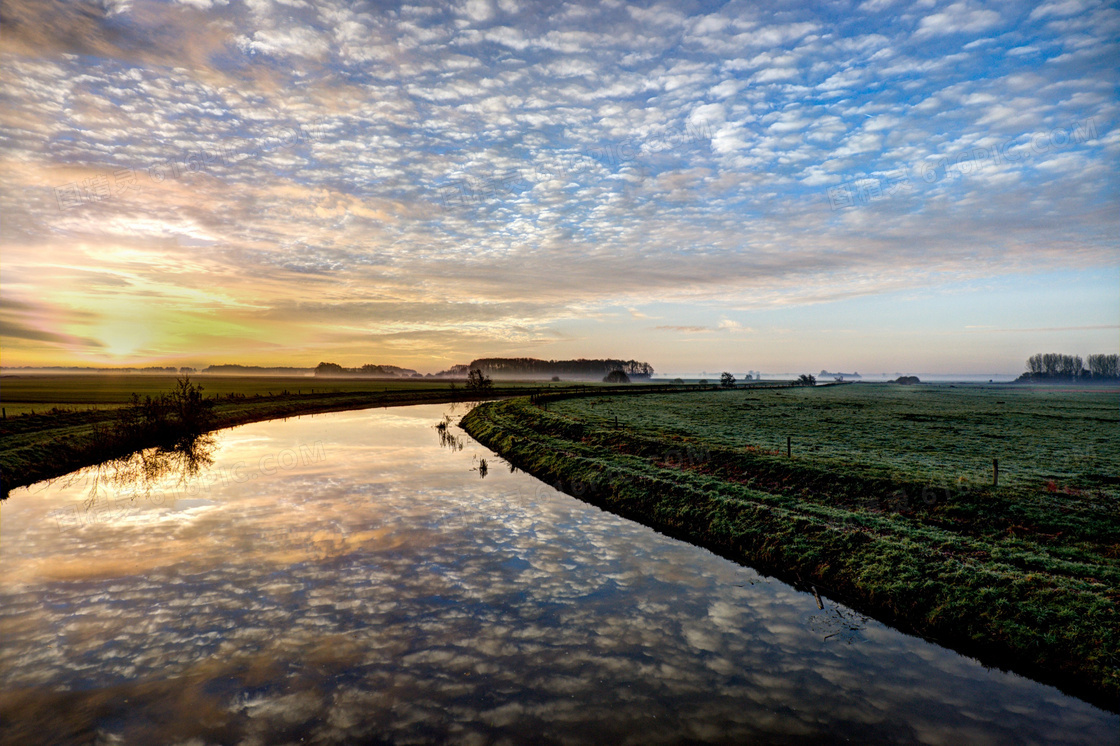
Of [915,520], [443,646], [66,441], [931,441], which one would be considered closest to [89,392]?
[66,441]

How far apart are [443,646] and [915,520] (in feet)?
62.0

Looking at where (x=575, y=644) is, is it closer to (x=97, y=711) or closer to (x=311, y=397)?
(x=97, y=711)

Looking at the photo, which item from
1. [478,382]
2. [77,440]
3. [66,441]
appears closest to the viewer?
[66,441]

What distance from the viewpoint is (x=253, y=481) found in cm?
3000

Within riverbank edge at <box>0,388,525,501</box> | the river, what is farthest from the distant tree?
the river

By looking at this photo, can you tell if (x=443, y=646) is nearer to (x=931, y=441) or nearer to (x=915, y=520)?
(x=915, y=520)

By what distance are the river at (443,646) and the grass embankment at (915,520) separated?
134cm

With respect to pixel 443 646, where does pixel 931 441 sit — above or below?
above

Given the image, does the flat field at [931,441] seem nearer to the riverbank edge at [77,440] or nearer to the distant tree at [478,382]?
the riverbank edge at [77,440]

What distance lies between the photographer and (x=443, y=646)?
1261 cm

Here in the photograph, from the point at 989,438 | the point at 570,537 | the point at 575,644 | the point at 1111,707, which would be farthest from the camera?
the point at 989,438

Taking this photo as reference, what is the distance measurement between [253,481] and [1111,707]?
116 ft

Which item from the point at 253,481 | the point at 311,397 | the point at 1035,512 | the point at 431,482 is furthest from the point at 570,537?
the point at 311,397

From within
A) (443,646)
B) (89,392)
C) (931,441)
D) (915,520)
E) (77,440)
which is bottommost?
(443,646)
